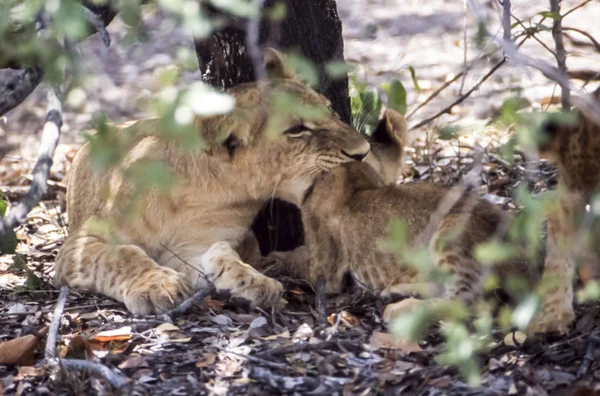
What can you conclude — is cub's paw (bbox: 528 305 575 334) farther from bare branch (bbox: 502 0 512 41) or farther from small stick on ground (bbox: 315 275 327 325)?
bare branch (bbox: 502 0 512 41)

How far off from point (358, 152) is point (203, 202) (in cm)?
76

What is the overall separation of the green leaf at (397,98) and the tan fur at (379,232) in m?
0.79

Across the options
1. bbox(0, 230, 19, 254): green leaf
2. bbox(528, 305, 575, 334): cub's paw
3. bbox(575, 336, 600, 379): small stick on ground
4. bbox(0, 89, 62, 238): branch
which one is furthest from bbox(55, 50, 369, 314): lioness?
bbox(575, 336, 600, 379): small stick on ground

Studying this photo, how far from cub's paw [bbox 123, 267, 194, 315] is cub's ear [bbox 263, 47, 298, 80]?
0.97m

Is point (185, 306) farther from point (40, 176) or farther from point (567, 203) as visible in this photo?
point (567, 203)

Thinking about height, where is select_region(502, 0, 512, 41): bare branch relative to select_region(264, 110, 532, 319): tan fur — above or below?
above

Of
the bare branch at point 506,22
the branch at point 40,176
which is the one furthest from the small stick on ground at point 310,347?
the bare branch at point 506,22

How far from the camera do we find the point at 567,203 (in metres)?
3.28

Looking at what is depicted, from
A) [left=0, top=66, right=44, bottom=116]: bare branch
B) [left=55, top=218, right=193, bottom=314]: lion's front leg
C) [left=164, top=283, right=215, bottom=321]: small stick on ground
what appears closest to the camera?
[left=0, top=66, right=44, bottom=116]: bare branch

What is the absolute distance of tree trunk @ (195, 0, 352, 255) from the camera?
4.61 metres

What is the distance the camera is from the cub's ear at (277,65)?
4.26 m

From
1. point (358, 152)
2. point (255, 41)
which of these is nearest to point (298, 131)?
point (358, 152)

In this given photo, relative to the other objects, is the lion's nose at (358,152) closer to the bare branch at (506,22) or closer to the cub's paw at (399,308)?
the cub's paw at (399,308)

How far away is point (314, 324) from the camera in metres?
3.71
